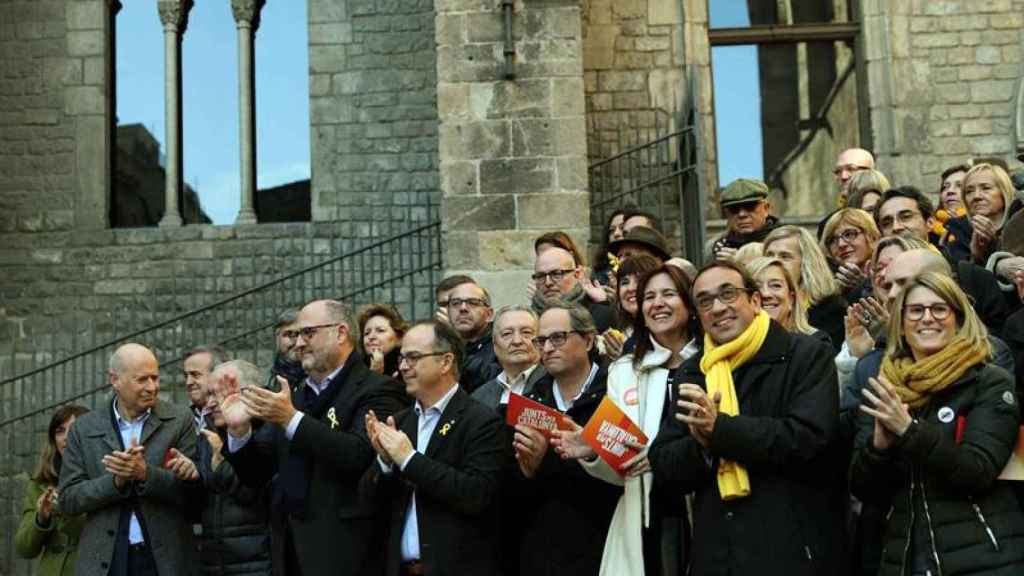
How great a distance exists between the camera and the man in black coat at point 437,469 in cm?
612

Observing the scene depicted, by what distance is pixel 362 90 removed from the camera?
555 inches

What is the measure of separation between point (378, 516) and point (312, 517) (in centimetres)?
29

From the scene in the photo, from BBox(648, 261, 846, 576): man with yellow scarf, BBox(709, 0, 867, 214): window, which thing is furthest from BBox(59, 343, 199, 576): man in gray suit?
BBox(709, 0, 867, 214): window

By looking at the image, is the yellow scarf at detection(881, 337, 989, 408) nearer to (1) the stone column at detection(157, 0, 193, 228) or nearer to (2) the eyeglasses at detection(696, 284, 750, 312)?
(2) the eyeglasses at detection(696, 284, 750, 312)

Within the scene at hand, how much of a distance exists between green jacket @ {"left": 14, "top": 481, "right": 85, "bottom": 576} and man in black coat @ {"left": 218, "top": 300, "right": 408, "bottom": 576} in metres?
1.69

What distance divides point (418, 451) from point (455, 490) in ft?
0.95

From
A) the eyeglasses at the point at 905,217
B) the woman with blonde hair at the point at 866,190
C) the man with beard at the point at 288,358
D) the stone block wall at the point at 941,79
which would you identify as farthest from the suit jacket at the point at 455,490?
the stone block wall at the point at 941,79

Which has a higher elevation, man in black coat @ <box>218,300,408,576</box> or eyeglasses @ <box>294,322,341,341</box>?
eyeglasses @ <box>294,322,341,341</box>

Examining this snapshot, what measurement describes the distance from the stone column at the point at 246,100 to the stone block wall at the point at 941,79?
5.86m

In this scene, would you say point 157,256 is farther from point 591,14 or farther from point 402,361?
point 402,361

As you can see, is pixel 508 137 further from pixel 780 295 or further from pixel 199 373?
pixel 780 295

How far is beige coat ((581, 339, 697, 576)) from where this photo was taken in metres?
5.79

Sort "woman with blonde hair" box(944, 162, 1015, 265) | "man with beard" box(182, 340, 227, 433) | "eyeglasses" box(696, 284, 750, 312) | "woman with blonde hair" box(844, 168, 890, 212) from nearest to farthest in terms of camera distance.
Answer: "eyeglasses" box(696, 284, 750, 312)
"woman with blonde hair" box(944, 162, 1015, 265)
"man with beard" box(182, 340, 227, 433)
"woman with blonde hair" box(844, 168, 890, 212)

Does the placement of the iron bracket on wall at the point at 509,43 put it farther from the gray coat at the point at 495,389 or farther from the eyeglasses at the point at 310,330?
the eyeglasses at the point at 310,330
